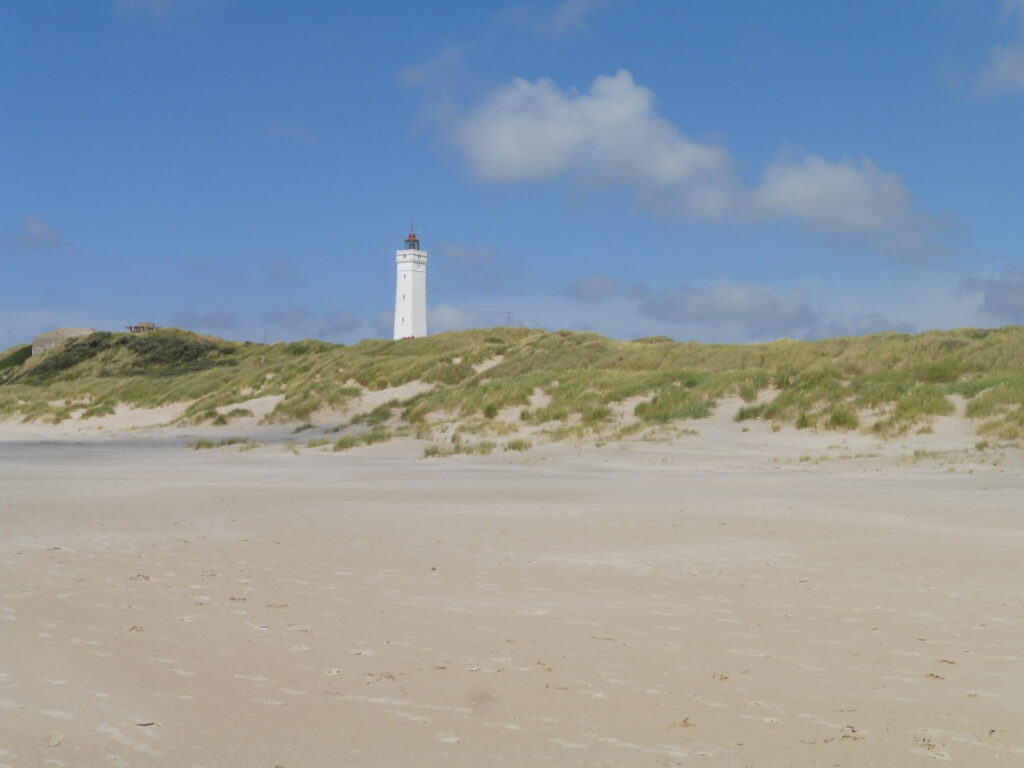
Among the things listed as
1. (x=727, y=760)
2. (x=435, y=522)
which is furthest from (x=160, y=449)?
(x=727, y=760)

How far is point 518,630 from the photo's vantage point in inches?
225

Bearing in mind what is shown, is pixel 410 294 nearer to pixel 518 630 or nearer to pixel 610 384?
pixel 610 384

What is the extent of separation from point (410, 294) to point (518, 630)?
63631mm

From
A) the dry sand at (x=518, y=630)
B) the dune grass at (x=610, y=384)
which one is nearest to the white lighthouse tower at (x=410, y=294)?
the dune grass at (x=610, y=384)

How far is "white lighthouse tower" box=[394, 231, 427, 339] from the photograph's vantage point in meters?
68.4

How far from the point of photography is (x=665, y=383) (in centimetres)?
2323

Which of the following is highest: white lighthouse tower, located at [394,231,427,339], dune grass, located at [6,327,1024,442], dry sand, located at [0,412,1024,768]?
white lighthouse tower, located at [394,231,427,339]

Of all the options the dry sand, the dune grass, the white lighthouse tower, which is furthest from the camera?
the white lighthouse tower

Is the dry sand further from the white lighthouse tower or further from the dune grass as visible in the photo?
the white lighthouse tower

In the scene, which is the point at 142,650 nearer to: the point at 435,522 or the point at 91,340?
the point at 435,522

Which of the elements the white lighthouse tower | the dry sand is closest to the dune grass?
the dry sand

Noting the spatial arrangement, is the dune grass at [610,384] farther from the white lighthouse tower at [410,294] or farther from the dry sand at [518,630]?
the white lighthouse tower at [410,294]

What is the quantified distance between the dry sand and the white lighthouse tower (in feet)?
185

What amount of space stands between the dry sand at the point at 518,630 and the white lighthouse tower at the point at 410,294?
56.3 metres
